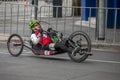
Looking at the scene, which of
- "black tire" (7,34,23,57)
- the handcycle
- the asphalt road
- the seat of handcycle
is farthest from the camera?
"black tire" (7,34,23,57)

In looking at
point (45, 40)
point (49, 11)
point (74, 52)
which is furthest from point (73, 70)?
point (49, 11)

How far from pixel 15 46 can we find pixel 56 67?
212cm

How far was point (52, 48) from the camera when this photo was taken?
37.9ft

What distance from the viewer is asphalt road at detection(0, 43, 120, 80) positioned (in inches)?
366

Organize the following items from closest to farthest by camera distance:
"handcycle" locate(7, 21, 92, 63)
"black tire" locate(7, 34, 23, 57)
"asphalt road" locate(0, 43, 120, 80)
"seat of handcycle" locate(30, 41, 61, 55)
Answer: "asphalt road" locate(0, 43, 120, 80) < "handcycle" locate(7, 21, 92, 63) < "seat of handcycle" locate(30, 41, 61, 55) < "black tire" locate(7, 34, 23, 57)

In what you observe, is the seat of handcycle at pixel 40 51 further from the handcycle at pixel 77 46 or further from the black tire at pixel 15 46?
the black tire at pixel 15 46

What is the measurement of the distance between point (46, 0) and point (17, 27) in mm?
11347

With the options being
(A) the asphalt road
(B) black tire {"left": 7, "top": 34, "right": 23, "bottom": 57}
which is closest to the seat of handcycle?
(A) the asphalt road

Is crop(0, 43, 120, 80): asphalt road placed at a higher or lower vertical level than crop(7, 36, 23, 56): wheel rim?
lower

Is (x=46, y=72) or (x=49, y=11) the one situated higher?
(x=49, y=11)

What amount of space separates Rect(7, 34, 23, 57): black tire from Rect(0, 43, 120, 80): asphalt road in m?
0.15

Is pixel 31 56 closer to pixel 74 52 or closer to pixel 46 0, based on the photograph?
pixel 74 52

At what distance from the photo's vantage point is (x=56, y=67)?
10438 millimetres

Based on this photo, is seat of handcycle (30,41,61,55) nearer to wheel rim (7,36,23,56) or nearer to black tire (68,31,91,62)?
wheel rim (7,36,23,56)
